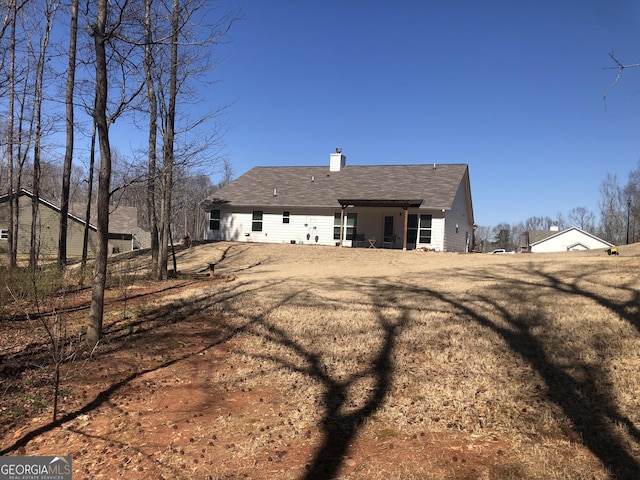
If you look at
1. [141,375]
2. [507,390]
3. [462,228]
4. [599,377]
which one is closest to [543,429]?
[507,390]

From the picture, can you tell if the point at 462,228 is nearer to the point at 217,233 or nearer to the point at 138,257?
the point at 217,233

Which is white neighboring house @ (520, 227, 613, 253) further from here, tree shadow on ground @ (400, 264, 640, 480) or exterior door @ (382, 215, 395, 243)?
tree shadow on ground @ (400, 264, 640, 480)

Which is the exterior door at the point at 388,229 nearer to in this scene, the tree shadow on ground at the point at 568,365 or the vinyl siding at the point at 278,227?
the vinyl siding at the point at 278,227

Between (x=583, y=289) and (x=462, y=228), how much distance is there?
1910 cm

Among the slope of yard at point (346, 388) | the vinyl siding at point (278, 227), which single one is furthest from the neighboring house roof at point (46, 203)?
the slope of yard at point (346, 388)

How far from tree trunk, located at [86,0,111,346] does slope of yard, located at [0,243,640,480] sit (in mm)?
420

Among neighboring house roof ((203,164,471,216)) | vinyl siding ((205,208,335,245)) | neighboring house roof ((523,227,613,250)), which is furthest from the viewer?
neighboring house roof ((523,227,613,250))

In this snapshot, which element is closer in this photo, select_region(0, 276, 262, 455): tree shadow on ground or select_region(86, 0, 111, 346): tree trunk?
select_region(0, 276, 262, 455): tree shadow on ground

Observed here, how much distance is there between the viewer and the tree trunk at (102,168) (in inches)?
234

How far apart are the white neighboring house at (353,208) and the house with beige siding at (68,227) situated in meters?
9.31

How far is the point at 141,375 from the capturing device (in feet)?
17.4

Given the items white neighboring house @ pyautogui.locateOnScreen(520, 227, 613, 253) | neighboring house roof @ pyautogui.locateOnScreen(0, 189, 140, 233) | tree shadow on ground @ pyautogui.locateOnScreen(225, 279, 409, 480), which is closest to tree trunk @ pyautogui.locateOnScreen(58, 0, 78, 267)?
tree shadow on ground @ pyautogui.locateOnScreen(225, 279, 409, 480)

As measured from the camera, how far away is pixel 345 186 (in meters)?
27.0

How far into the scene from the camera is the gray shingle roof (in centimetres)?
2456
